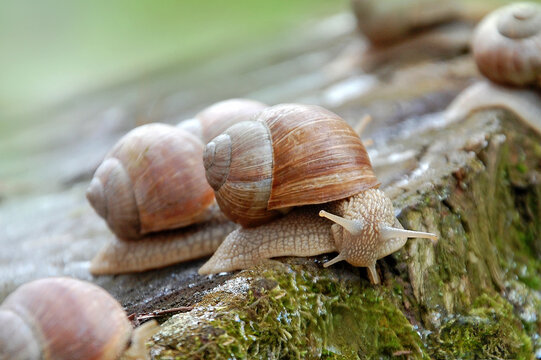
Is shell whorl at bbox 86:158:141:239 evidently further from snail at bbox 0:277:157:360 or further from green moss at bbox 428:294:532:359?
green moss at bbox 428:294:532:359

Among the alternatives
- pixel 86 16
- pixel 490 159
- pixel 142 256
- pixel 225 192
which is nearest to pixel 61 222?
pixel 142 256

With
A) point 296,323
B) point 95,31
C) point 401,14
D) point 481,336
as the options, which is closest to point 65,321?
point 296,323

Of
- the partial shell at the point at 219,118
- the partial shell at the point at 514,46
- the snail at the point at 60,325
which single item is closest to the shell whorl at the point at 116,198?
the partial shell at the point at 219,118

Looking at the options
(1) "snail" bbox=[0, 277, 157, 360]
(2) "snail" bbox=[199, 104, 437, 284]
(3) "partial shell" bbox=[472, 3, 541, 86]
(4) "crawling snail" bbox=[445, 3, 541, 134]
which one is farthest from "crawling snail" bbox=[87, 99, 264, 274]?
(3) "partial shell" bbox=[472, 3, 541, 86]

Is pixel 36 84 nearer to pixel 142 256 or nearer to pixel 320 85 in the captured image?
pixel 320 85

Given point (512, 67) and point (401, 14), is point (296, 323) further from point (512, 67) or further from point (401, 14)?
point (401, 14)

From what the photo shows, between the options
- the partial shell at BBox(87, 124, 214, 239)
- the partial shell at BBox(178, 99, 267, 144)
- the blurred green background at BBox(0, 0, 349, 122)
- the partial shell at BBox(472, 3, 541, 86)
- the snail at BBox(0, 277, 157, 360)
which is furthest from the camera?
the blurred green background at BBox(0, 0, 349, 122)
